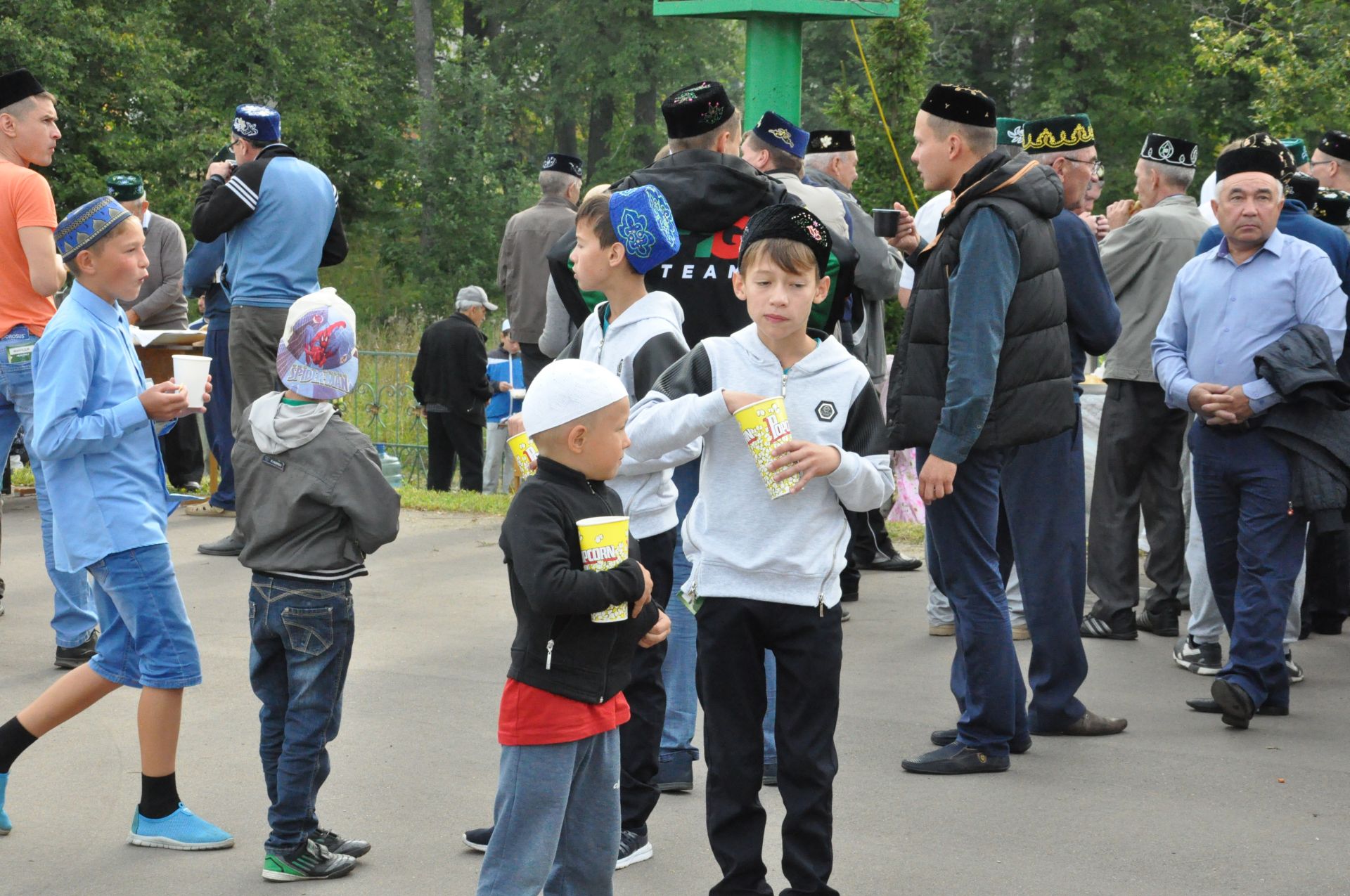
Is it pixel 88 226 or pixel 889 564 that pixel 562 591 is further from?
pixel 889 564

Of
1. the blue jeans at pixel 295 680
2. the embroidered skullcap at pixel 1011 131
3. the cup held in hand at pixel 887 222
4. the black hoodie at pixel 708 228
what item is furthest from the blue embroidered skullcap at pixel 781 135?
the blue jeans at pixel 295 680

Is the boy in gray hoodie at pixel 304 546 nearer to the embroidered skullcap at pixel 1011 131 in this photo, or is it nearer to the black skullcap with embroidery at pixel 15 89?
the black skullcap with embroidery at pixel 15 89

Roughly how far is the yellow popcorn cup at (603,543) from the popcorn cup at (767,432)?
0.51 metres

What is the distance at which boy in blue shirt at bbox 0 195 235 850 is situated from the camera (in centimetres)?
436

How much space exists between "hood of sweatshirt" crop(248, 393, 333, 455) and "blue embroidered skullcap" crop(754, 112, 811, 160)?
2599 mm

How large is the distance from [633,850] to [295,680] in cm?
109

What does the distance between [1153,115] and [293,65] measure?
740 inches

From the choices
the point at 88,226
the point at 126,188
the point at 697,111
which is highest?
the point at 697,111

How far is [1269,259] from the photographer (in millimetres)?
5766

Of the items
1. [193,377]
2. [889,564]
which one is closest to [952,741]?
[193,377]

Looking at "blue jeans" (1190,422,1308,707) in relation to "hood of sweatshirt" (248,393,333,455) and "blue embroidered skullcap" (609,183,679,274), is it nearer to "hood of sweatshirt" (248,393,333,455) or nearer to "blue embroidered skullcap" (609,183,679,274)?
"blue embroidered skullcap" (609,183,679,274)

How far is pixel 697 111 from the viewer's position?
5055 mm

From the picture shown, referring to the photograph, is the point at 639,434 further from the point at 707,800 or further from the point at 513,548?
the point at 707,800

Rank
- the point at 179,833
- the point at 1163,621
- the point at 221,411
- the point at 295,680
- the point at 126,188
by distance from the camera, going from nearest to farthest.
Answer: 1. the point at 295,680
2. the point at 179,833
3. the point at 1163,621
4. the point at 221,411
5. the point at 126,188
